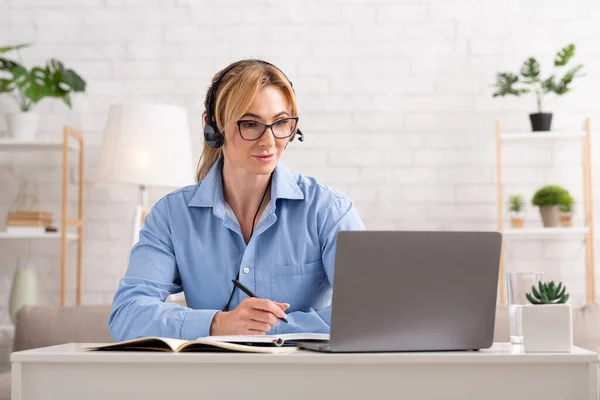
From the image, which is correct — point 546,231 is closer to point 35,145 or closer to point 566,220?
point 566,220

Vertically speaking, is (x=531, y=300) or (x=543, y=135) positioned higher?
(x=543, y=135)

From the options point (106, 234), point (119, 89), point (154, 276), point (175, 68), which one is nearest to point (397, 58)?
point (175, 68)

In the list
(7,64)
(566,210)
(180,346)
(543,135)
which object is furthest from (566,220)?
(180,346)

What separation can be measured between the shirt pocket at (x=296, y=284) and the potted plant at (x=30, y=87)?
1963 millimetres

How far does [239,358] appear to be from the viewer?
1.07 m

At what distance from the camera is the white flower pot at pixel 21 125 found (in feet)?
11.6

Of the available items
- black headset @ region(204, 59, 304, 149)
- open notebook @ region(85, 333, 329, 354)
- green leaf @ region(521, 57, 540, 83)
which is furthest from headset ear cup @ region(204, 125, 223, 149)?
green leaf @ region(521, 57, 540, 83)

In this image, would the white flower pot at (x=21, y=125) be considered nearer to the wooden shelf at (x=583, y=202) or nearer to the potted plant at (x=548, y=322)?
the wooden shelf at (x=583, y=202)

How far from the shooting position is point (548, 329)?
46.1 inches

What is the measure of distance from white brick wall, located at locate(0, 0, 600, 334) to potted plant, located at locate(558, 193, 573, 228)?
8.4 inches

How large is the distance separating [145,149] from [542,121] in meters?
1.68

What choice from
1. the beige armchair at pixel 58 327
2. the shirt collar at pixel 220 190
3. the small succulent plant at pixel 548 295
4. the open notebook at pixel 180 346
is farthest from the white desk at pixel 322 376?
the beige armchair at pixel 58 327

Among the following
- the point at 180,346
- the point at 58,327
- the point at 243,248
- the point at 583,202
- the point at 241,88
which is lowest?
the point at 58,327

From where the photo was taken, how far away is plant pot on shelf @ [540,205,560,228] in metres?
3.42
